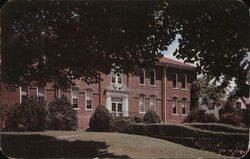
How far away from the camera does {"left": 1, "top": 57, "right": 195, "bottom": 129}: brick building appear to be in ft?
47.5

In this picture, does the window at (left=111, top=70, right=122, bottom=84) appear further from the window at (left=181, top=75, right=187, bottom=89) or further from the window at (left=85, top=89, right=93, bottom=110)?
the window at (left=181, top=75, right=187, bottom=89)

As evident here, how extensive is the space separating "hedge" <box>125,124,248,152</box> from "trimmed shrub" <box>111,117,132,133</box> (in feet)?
0.54

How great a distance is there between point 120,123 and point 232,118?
4202mm

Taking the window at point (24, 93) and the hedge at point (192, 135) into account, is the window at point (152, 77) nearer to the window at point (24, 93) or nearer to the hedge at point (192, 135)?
the hedge at point (192, 135)

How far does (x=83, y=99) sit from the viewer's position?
14.5 m

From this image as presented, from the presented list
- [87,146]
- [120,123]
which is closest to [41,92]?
[87,146]

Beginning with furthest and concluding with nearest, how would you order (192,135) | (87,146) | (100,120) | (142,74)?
1. (192,135)
2. (142,74)
3. (100,120)
4. (87,146)

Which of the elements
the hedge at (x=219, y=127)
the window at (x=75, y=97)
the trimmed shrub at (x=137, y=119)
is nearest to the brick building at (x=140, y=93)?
the window at (x=75, y=97)

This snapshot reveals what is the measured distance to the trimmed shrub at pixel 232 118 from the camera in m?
14.3

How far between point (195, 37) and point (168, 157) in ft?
14.4

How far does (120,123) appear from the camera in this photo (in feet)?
48.4

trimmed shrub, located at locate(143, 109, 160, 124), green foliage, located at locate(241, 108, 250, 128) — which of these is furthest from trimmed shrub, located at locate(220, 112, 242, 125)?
trimmed shrub, located at locate(143, 109, 160, 124)

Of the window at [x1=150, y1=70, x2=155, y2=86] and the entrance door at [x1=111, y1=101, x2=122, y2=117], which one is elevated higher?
the window at [x1=150, y1=70, x2=155, y2=86]

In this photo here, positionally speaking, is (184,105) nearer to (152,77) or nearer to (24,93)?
(152,77)
